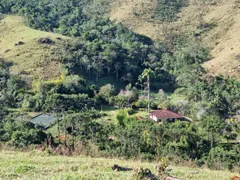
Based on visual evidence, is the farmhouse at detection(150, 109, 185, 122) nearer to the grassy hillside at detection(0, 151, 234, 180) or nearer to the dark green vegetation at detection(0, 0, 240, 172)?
the dark green vegetation at detection(0, 0, 240, 172)

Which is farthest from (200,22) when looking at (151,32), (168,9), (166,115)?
(166,115)

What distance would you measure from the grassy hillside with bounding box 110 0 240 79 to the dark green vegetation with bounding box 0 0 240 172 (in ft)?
8.26

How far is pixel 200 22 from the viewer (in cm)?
7412

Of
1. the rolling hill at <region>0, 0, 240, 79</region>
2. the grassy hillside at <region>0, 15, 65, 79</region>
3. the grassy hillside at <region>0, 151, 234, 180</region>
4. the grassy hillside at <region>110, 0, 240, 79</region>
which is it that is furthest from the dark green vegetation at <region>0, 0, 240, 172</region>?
the grassy hillside at <region>0, 151, 234, 180</region>

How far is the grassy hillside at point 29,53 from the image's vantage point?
162 feet

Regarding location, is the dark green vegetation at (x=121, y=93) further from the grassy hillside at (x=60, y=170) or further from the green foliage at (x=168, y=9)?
the grassy hillside at (x=60, y=170)

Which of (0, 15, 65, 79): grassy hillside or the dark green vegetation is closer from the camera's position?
the dark green vegetation

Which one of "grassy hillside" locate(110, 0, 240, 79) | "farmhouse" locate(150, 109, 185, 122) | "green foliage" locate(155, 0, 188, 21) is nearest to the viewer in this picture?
"farmhouse" locate(150, 109, 185, 122)

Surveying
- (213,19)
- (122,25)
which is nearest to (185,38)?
(213,19)

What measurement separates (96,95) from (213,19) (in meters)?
42.2

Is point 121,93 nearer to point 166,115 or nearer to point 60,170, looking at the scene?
point 166,115

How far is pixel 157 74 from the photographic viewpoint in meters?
55.2

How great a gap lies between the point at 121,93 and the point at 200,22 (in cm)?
3759

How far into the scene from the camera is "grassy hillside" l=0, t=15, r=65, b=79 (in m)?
49.3
